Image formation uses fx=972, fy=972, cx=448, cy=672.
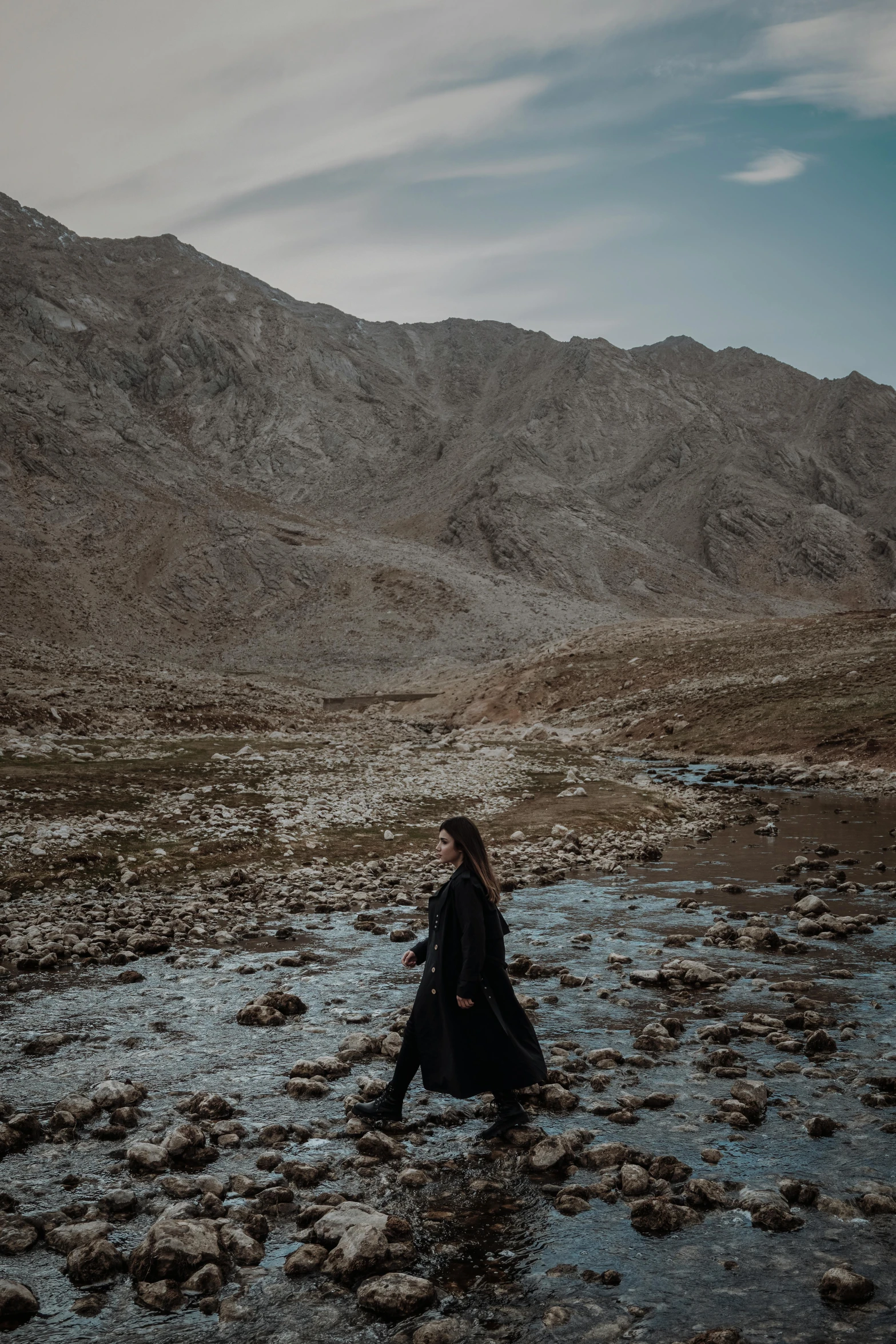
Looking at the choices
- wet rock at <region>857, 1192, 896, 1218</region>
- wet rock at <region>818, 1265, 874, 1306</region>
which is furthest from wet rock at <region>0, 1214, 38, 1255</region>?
wet rock at <region>857, 1192, 896, 1218</region>

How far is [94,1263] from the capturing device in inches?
255

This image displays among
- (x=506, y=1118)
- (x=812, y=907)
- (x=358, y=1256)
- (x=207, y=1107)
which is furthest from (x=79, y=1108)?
(x=812, y=907)

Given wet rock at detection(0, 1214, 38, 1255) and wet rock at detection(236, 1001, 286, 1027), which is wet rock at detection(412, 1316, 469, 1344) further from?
wet rock at detection(236, 1001, 286, 1027)

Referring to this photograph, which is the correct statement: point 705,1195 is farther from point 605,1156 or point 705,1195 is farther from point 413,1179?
point 413,1179

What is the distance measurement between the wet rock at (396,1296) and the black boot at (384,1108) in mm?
2559

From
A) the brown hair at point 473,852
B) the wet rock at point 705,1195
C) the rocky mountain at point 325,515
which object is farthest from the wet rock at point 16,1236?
the rocky mountain at point 325,515

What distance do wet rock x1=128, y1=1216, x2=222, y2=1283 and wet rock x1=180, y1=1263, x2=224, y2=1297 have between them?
9cm

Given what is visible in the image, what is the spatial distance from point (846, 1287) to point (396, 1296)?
283 centimetres

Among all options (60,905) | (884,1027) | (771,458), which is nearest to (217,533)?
(771,458)

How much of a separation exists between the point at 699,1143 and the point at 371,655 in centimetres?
10183

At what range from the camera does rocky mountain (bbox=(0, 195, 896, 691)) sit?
384ft

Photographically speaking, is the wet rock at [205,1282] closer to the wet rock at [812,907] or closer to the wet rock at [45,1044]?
the wet rock at [45,1044]

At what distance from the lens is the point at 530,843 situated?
24.4 meters

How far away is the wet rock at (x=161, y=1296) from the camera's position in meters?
6.15
